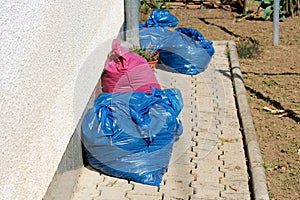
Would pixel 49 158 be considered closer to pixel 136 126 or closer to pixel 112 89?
pixel 136 126

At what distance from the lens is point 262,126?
20.0 feet

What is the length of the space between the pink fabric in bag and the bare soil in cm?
137

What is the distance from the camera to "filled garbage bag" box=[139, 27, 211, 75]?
24.4ft

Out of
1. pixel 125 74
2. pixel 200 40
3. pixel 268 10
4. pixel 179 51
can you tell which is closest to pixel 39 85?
pixel 125 74

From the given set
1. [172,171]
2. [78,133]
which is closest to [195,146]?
[172,171]

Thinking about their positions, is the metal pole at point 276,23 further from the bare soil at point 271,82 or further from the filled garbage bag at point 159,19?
the filled garbage bag at point 159,19

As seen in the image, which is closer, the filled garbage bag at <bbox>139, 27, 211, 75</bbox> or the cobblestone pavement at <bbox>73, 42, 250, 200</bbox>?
the cobblestone pavement at <bbox>73, 42, 250, 200</bbox>

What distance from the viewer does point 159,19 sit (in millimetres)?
8992

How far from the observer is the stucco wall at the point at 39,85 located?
3002 mm

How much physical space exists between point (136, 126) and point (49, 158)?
1.12m

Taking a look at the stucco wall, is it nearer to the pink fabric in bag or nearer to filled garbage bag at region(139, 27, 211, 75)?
the pink fabric in bag

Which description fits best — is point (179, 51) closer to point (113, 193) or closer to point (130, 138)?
point (130, 138)

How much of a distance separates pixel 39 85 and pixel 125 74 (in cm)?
253

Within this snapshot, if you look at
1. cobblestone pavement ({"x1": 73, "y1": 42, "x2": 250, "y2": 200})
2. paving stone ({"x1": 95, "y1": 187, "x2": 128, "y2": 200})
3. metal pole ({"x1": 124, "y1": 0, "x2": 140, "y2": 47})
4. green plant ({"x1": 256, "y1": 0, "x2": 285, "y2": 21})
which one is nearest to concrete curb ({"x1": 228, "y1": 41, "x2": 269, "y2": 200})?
cobblestone pavement ({"x1": 73, "y1": 42, "x2": 250, "y2": 200})
